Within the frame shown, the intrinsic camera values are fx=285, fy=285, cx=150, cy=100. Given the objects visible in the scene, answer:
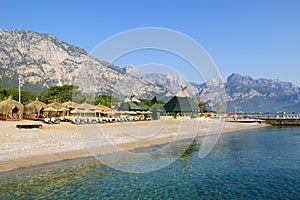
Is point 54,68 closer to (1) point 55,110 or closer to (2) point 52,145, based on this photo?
(1) point 55,110

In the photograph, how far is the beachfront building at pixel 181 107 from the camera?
189 feet

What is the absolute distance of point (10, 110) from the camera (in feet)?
106

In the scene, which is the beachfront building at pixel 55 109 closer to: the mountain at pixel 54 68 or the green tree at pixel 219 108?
the mountain at pixel 54 68

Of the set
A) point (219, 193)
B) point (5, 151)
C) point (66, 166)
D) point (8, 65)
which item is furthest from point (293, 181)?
point (8, 65)

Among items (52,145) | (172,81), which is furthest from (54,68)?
(52,145)

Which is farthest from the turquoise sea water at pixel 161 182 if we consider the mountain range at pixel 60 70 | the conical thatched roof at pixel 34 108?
the mountain range at pixel 60 70

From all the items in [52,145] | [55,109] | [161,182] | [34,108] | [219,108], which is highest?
[219,108]

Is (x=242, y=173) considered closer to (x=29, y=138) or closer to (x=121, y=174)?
(x=121, y=174)

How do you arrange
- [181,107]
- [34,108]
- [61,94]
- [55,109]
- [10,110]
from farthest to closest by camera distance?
[61,94] → [181,107] → [34,108] → [55,109] → [10,110]

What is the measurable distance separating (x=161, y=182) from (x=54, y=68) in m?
123

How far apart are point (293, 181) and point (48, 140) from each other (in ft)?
50.7

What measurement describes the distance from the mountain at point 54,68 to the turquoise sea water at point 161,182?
207ft

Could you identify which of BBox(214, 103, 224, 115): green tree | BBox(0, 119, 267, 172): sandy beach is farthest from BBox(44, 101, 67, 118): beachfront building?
BBox(214, 103, 224, 115): green tree

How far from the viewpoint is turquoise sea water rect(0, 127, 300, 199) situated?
11.3 m
